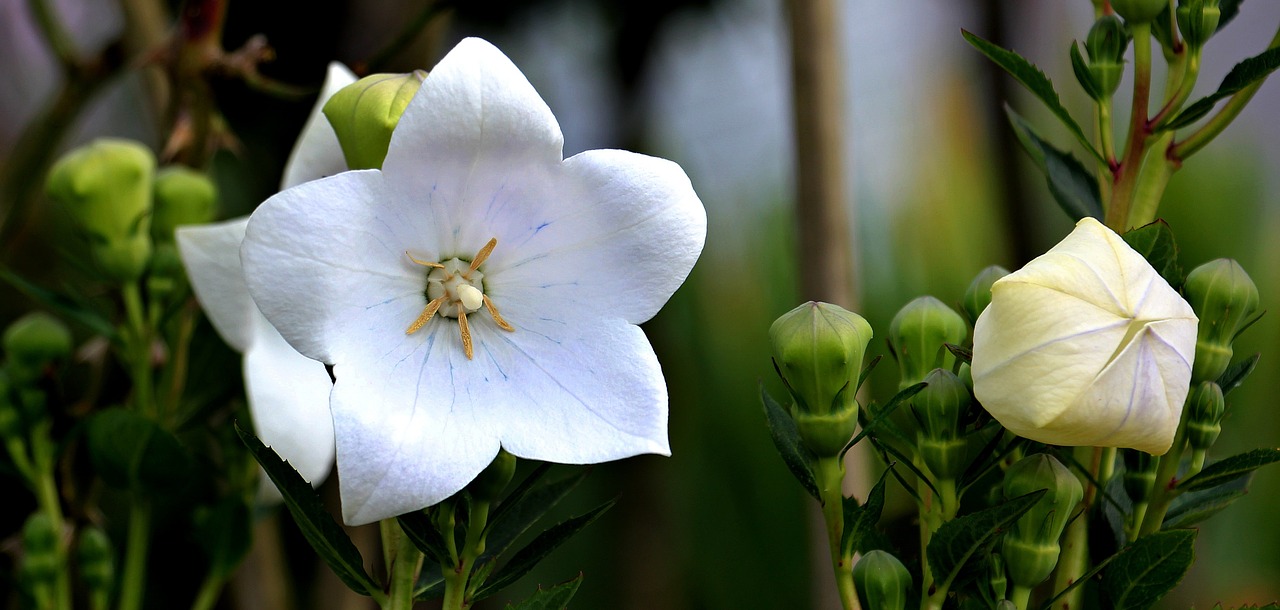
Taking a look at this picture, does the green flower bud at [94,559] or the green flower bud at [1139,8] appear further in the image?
the green flower bud at [94,559]

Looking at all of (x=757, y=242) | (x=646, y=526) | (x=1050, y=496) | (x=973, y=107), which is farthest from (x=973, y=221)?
(x=1050, y=496)

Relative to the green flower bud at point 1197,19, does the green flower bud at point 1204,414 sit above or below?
below

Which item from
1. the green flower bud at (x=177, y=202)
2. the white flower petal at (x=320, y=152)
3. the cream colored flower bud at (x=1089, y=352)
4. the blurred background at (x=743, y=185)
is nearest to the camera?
the cream colored flower bud at (x=1089, y=352)

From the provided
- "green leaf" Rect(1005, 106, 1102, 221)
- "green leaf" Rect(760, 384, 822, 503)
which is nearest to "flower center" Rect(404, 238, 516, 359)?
"green leaf" Rect(760, 384, 822, 503)

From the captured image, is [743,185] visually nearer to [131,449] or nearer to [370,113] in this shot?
[131,449]

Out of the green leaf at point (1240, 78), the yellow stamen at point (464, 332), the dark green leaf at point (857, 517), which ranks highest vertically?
the green leaf at point (1240, 78)

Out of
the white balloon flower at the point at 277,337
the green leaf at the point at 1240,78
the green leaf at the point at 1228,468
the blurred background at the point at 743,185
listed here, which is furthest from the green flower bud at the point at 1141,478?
the blurred background at the point at 743,185

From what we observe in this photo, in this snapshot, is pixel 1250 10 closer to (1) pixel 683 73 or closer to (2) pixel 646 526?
(1) pixel 683 73

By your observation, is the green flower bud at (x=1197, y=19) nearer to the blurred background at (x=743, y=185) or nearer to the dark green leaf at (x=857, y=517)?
the dark green leaf at (x=857, y=517)
